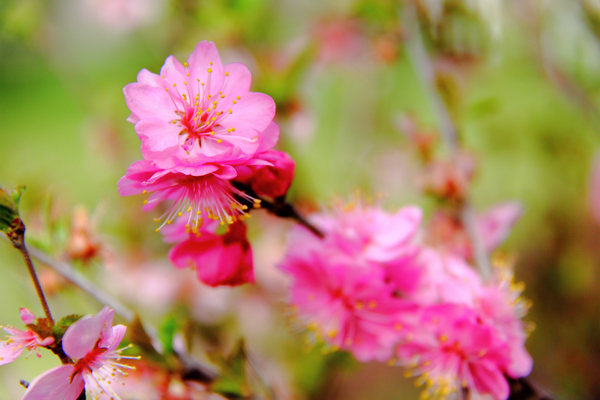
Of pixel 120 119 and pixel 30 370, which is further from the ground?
pixel 120 119

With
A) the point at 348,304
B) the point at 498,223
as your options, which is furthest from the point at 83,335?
the point at 498,223

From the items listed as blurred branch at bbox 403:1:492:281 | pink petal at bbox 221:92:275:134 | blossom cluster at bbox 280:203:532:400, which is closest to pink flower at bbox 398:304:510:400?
blossom cluster at bbox 280:203:532:400

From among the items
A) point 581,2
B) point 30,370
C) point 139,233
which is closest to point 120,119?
point 139,233

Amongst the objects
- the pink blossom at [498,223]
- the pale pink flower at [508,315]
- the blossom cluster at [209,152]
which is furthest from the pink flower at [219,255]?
the pink blossom at [498,223]

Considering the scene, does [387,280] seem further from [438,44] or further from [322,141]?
[322,141]

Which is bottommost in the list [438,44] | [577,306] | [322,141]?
[577,306]

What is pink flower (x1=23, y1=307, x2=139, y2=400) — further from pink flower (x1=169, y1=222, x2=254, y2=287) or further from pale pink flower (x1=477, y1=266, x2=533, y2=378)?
pale pink flower (x1=477, y1=266, x2=533, y2=378)

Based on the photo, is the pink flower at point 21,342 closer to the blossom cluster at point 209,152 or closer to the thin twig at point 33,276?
the thin twig at point 33,276

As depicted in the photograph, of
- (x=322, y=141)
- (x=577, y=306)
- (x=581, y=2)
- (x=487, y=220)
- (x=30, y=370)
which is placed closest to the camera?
(x=487, y=220)
